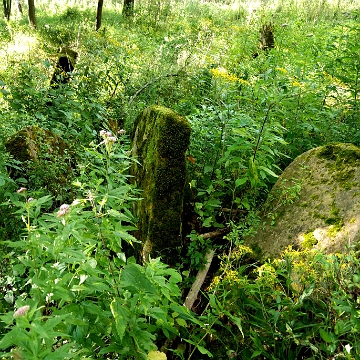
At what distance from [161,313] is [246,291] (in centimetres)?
63

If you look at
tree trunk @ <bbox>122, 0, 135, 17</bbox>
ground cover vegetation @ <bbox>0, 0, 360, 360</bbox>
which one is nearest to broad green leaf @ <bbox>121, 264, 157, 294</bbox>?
ground cover vegetation @ <bbox>0, 0, 360, 360</bbox>

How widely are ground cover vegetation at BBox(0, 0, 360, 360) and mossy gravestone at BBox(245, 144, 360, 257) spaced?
7.0 inches

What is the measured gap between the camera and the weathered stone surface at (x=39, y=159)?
129 inches

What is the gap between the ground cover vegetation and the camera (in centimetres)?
160

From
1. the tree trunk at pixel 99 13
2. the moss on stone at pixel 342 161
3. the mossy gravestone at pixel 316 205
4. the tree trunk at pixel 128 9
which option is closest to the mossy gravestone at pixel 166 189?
the mossy gravestone at pixel 316 205

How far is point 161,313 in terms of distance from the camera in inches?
70.3

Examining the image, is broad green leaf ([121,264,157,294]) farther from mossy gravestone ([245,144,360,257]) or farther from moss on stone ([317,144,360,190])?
moss on stone ([317,144,360,190])

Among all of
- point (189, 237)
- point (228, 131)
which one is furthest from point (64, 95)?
point (189, 237)

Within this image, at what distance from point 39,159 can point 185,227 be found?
157cm

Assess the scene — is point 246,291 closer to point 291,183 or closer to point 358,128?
point 291,183

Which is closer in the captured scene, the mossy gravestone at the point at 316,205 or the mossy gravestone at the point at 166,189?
the mossy gravestone at the point at 316,205

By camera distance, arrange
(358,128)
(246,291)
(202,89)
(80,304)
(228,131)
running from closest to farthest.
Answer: (80,304) < (246,291) < (228,131) < (358,128) < (202,89)

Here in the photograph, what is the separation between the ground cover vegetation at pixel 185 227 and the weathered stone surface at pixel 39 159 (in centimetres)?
4

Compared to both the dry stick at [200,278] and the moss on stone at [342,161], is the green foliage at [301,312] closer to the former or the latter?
the dry stick at [200,278]
